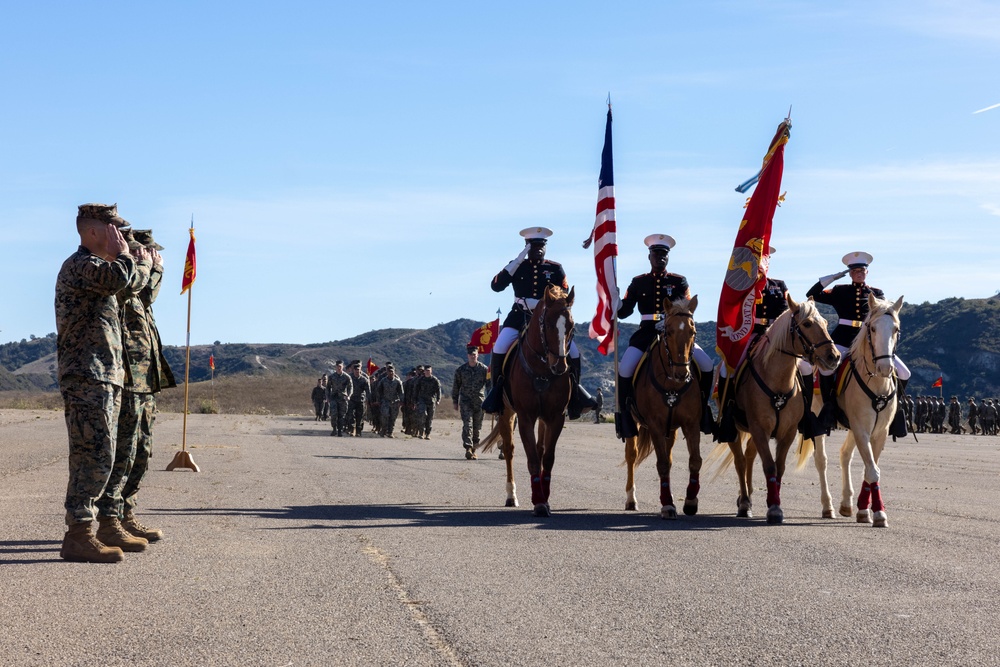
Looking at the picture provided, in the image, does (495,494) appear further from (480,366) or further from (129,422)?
(480,366)

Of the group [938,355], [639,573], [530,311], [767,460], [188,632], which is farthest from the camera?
[938,355]

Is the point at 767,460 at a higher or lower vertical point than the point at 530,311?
lower

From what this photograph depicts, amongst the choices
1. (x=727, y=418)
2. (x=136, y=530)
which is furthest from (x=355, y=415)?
(x=136, y=530)

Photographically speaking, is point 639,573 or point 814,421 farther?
point 814,421

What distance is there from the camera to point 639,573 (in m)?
8.19

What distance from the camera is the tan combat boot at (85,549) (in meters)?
8.26

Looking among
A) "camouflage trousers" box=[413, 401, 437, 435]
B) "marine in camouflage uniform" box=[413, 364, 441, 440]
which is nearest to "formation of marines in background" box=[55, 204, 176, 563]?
"marine in camouflage uniform" box=[413, 364, 441, 440]

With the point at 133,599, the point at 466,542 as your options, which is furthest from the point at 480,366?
the point at 133,599

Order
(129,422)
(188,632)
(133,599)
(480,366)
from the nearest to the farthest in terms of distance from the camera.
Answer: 1. (188,632)
2. (133,599)
3. (129,422)
4. (480,366)

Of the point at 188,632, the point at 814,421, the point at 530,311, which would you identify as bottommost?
the point at 188,632

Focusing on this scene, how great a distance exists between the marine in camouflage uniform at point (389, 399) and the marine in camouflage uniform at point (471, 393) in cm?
Result: 891

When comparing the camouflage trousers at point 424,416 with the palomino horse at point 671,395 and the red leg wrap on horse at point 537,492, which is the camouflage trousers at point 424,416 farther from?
the red leg wrap on horse at point 537,492

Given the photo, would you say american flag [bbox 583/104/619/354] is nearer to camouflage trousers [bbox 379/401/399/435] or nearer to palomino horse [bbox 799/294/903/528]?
palomino horse [bbox 799/294/903/528]

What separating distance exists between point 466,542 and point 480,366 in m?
Result: 18.9
